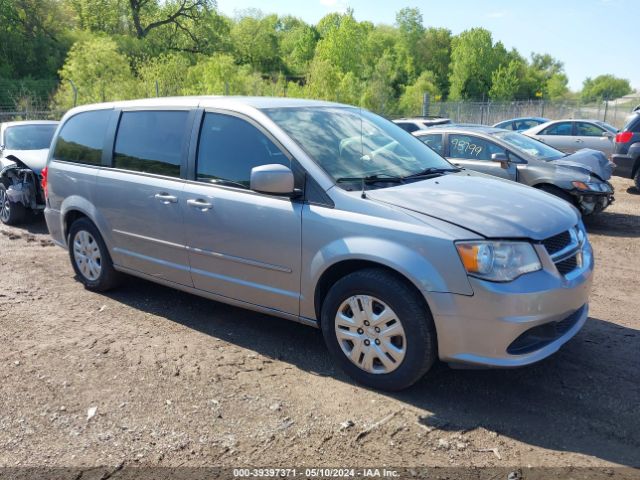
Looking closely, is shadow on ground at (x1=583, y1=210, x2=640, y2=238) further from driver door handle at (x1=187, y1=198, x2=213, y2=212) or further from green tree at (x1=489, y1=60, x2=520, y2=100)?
green tree at (x1=489, y1=60, x2=520, y2=100)

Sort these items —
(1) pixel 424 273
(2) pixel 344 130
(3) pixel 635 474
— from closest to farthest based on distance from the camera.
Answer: (3) pixel 635 474 < (1) pixel 424 273 < (2) pixel 344 130

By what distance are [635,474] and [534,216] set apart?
60.1 inches

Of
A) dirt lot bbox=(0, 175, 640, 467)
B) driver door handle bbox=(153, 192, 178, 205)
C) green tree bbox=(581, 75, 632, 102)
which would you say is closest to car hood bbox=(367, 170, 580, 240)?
dirt lot bbox=(0, 175, 640, 467)

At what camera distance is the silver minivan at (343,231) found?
331 cm

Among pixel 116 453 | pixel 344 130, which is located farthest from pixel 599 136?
pixel 116 453

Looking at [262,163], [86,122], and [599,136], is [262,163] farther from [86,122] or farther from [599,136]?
[599,136]

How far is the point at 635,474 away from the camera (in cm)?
282

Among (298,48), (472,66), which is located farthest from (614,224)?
(298,48)

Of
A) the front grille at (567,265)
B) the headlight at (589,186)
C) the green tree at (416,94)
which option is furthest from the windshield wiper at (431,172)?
the green tree at (416,94)

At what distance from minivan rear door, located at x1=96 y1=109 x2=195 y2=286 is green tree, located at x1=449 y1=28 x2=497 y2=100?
75.7m

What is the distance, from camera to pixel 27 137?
9.89 meters

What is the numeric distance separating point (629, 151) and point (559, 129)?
13.6ft

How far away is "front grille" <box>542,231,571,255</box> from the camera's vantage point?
350 centimetres

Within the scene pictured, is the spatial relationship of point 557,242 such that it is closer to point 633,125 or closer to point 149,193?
point 149,193
